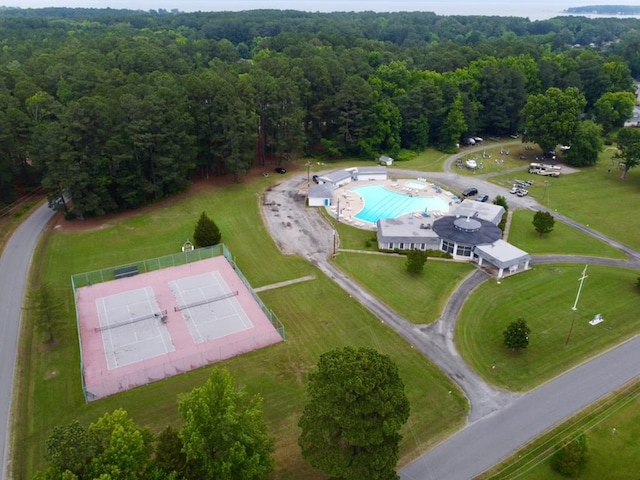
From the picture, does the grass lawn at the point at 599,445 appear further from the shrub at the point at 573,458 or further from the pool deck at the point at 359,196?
the pool deck at the point at 359,196

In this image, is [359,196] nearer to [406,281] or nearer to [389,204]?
[389,204]

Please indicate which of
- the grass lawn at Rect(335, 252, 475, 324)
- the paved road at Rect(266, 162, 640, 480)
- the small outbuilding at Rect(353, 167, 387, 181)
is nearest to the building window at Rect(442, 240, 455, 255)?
the grass lawn at Rect(335, 252, 475, 324)

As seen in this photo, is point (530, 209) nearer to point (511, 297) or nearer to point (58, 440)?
point (511, 297)

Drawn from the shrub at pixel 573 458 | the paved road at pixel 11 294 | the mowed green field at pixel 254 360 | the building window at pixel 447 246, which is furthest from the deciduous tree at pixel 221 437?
the building window at pixel 447 246

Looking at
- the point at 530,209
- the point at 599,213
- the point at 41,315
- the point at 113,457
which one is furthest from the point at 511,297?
the point at 41,315

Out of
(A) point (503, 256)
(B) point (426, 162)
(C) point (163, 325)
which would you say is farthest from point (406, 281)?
(B) point (426, 162)

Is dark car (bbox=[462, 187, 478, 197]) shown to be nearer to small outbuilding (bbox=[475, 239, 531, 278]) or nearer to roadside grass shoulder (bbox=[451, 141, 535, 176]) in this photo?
roadside grass shoulder (bbox=[451, 141, 535, 176])
